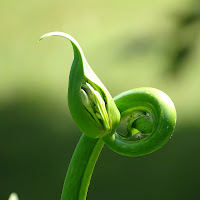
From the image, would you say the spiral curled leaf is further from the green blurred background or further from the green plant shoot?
the green blurred background

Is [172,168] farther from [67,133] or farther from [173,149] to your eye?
[67,133]

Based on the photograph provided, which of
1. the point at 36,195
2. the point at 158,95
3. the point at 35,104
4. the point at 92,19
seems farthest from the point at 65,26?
the point at 158,95

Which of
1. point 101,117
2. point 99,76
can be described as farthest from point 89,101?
point 99,76

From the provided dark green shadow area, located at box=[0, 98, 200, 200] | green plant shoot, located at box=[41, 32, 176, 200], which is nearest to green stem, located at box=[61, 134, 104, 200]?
green plant shoot, located at box=[41, 32, 176, 200]

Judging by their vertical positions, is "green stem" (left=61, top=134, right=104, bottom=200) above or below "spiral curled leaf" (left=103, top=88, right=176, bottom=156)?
below

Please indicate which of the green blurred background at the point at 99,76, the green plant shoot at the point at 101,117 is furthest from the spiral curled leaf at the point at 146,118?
the green blurred background at the point at 99,76

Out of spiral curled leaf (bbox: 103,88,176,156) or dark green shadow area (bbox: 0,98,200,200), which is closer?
spiral curled leaf (bbox: 103,88,176,156)

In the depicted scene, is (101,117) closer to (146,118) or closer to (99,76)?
(146,118)
